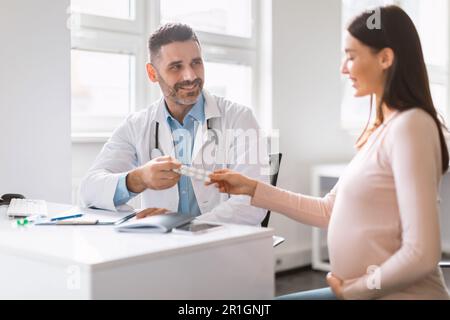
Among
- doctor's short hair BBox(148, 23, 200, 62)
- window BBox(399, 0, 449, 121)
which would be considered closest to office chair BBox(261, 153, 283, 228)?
doctor's short hair BBox(148, 23, 200, 62)

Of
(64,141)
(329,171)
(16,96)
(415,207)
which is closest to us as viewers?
(415,207)

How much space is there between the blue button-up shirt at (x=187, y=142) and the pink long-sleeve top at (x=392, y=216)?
717 mm

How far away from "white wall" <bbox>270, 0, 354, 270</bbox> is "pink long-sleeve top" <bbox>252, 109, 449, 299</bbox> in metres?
2.26

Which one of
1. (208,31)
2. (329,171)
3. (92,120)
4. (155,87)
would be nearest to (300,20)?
(208,31)

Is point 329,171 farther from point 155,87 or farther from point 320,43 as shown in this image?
point 155,87

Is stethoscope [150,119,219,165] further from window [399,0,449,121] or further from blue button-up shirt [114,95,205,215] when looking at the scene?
window [399,0,449,121]

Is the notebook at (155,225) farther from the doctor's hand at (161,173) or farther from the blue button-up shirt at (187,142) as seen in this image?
the blue button-up shirt at (187,142)

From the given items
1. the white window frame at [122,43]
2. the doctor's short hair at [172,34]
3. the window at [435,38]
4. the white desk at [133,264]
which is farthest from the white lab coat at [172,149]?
the window at [435,38]

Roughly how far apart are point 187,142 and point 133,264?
0.91 meters

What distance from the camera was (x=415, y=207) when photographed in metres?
1.13

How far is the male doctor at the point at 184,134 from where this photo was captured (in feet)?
6.36

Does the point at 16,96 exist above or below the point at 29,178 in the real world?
above

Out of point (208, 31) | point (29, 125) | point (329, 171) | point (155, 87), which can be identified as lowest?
point (329, 171)

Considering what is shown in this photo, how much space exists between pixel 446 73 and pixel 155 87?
297 cm
